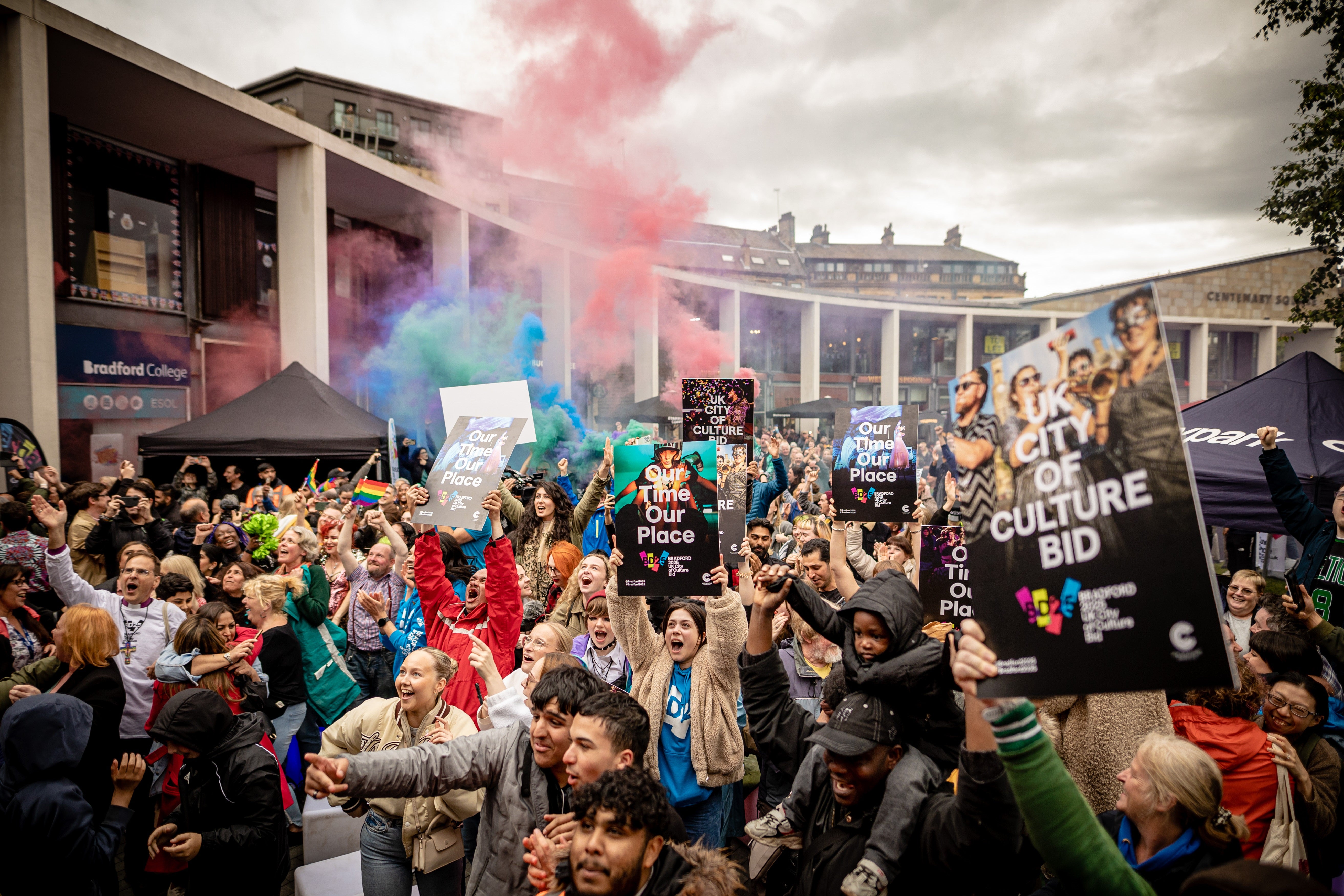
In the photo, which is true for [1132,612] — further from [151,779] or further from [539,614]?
[151,779]

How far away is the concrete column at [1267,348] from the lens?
1556 inches

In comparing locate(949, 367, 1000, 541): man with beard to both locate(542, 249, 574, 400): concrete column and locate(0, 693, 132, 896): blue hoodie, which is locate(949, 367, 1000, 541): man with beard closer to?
locate(0, 693, 132, 896): blue hoodie

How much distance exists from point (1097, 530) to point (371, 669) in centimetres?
580

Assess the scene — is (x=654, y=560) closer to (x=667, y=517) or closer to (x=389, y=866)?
(x=667, y=517)

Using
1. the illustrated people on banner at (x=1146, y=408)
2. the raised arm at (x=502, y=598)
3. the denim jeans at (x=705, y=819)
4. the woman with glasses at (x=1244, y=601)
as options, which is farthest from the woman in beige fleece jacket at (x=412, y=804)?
the woman with glasses at (x=1244, y=601)

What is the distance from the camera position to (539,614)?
615 cm

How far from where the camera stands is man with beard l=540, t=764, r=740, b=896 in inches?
84.0

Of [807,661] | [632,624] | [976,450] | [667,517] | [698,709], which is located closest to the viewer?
[976,450]

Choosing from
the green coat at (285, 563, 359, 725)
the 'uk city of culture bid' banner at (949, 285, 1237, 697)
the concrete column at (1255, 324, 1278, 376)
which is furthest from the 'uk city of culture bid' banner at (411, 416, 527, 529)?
the concrete column at (1255, 324, 1278, 376)

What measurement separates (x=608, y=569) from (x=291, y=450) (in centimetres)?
806

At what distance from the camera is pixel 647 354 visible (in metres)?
32.0

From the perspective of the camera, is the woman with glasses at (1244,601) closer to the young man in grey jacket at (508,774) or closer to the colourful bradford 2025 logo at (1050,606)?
the colourful bradford 2025 logo at (1050,606)

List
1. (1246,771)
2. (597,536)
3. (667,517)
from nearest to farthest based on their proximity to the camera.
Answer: (1246,771) < (667,517) < (597,536)

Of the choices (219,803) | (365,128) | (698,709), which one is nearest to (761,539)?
(698,709)
